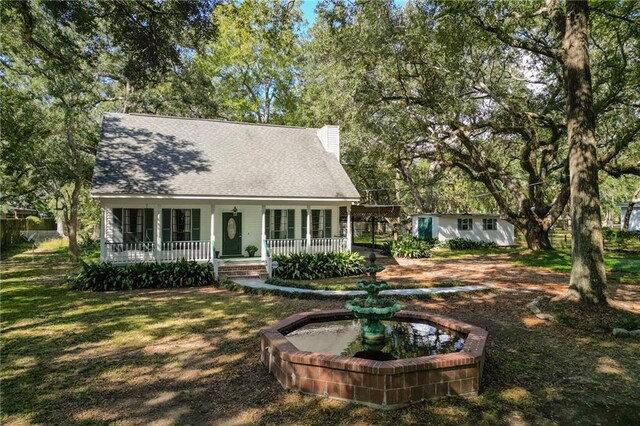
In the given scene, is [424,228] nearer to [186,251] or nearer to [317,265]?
[317,265]

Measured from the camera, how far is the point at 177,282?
13.9 meters

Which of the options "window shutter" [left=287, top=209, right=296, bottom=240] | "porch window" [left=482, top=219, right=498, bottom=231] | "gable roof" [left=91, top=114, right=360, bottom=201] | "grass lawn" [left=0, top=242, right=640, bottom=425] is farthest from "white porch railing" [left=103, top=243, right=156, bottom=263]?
"porch window" [left=482, top=219, right=498, bottom=231]

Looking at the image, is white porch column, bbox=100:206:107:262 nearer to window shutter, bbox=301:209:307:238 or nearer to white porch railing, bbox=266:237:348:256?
white porch railing, bbox=266:237:348:256

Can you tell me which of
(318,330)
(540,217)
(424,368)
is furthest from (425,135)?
(424,368)

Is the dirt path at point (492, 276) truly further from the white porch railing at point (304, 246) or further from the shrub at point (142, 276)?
the shrub at point (142, 276)

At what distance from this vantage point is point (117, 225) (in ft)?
49.2

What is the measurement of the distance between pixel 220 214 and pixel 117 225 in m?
4.08

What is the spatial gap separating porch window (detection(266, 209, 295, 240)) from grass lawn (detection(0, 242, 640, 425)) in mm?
7152

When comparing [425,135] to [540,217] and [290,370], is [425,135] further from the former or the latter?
[290,370]

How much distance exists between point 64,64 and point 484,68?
17.7 m

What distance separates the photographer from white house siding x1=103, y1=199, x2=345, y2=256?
14867mm

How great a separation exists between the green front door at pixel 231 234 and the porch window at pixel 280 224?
134 centimetres

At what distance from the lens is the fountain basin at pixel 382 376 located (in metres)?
4.62

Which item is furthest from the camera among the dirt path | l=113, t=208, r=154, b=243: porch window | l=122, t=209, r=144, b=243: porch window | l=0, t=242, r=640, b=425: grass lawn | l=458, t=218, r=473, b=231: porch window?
l=458, t=218, r=473, b=231: porch window
